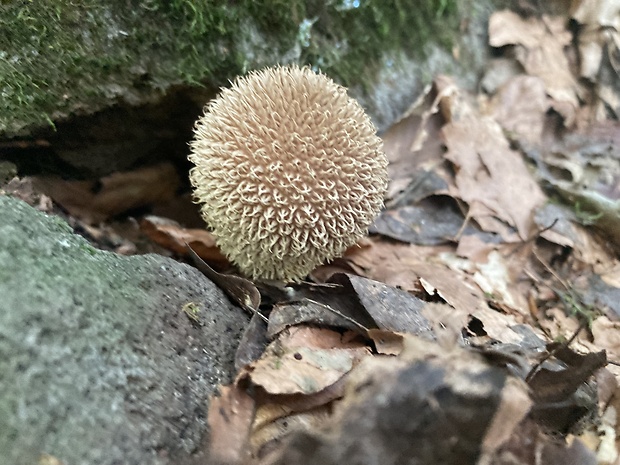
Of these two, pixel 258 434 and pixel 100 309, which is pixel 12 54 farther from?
pixel 258 434

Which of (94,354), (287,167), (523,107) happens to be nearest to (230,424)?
(94,354)

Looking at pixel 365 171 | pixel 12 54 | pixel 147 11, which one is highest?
pixel 147 11

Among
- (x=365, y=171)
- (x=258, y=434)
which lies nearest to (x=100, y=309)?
(x=258, y=434)

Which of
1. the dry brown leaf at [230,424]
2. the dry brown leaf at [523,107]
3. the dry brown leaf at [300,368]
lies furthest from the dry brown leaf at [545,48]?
the dry brown leaf at [230,424]

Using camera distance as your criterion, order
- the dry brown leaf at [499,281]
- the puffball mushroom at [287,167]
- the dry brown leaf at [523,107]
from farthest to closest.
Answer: the dry brown leaf at [523,107] → the dry brown leaf at [499,281] → the puffball mushroom at [287,167]

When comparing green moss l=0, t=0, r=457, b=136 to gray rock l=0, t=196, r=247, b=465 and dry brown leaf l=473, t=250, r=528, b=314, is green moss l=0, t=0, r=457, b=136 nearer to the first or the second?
gray rock l=0, t=196, r=247, b=465

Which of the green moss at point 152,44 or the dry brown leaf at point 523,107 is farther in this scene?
the dry brown leaf at point 523,107

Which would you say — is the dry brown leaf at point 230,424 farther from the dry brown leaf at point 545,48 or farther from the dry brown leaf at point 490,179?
the dry brown leaf at point 545,48

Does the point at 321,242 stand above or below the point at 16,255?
below
